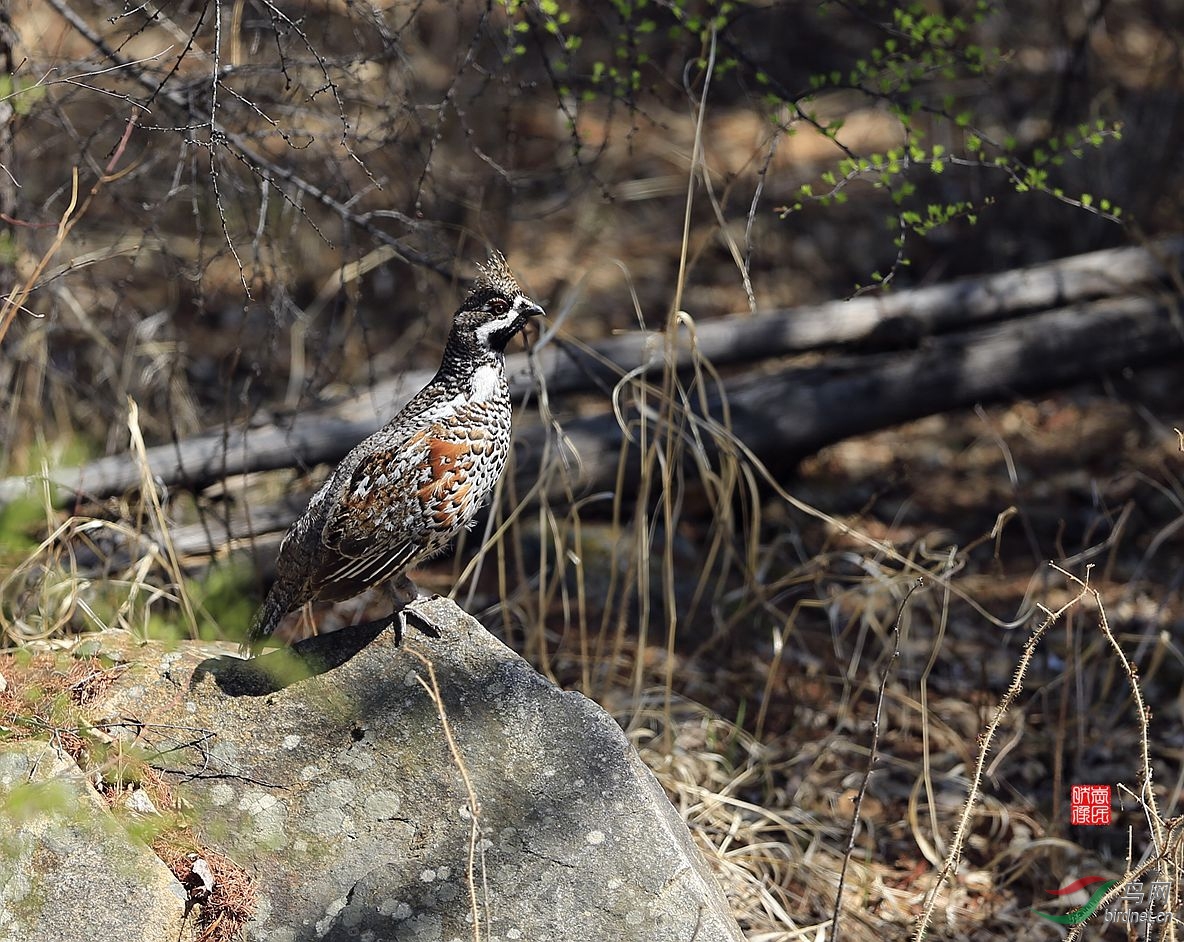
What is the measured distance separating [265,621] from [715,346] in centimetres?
319

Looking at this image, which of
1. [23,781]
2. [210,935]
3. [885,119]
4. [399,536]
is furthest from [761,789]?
[885,119]

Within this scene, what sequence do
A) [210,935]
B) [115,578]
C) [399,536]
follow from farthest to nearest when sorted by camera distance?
[115,578] < [399,536] < [210,935]

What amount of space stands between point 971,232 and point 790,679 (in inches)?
174

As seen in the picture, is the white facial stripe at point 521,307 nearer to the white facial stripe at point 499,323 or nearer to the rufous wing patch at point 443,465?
the white facial stripe at point 499,323

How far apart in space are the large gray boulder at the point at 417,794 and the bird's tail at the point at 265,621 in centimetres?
8

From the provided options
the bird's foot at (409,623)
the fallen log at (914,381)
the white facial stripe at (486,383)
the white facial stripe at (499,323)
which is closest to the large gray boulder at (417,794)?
the bird's foot at (409,623)

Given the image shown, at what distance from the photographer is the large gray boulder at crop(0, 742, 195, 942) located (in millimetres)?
3021

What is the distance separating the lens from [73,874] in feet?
10.1

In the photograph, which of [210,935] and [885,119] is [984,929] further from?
[885,119]

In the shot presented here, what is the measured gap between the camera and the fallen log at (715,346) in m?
5.49

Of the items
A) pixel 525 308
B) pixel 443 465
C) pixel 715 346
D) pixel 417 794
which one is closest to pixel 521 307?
pixel 525 308

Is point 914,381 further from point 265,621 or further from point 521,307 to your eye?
point 265,621

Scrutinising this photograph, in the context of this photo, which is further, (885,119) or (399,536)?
(885,119)

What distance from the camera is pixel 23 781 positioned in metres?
3.22
